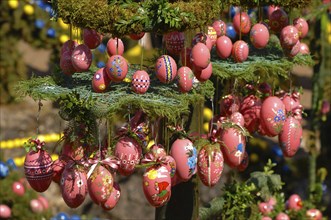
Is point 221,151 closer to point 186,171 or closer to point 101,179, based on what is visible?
point 186,171

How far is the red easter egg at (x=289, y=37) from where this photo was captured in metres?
5.30

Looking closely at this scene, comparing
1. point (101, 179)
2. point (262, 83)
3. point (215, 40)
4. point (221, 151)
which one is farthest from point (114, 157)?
point (262, 83)

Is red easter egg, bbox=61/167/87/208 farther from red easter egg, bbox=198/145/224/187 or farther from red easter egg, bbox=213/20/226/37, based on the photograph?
red easter egg, bbox=213/20/226/37

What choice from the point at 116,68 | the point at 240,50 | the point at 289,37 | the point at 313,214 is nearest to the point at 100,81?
the point at 116,68

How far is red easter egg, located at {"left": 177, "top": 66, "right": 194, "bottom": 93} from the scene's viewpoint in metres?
4.62

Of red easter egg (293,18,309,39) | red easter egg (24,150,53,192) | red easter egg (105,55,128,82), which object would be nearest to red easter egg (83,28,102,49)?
red easter egg (105,55,128,82)

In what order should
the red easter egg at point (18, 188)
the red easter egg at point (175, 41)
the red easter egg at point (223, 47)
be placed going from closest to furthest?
1. the red easter egg at point (175, 41)
2. the red easter egg at point (223, 47)
3. the red easter egg at point (18, 188)

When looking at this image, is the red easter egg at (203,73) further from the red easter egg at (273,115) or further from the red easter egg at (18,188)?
the red easter egg at (18,188)

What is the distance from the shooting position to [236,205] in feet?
19.0

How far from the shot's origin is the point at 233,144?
4.99 m

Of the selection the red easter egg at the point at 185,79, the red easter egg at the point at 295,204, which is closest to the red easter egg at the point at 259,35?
the red easter egg at the point at 185,79

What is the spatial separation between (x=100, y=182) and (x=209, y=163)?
0.70m

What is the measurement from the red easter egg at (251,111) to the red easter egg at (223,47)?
0.38 meters

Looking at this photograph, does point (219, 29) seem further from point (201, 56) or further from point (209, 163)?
point (209, 163)
